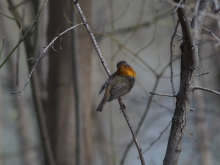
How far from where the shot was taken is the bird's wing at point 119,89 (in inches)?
Answer: 166

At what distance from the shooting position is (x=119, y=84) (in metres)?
4.47

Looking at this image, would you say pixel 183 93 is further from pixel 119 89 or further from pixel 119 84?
pixel 119 84

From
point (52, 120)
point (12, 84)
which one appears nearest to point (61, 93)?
point (52, 120)

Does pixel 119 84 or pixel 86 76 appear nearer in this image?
pixel 119 84

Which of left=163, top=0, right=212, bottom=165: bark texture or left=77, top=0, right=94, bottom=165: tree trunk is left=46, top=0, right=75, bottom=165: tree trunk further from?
left=163, top=0, right=212, bottom=165: bark texture

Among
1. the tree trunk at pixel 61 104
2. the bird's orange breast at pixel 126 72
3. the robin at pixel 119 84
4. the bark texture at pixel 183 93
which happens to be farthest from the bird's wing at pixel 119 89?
the bark texture at pixel 183 93

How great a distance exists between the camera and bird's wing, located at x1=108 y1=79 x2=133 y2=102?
4.21 meters

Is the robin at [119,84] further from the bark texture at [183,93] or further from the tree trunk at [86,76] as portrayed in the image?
the bark texture at [183,93]

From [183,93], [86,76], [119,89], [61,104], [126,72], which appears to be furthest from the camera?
[86,76]

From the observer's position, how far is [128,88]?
14.7 feet

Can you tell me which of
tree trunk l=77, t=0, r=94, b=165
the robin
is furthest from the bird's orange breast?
tree trunk l=77, t=0, r=94, b=165

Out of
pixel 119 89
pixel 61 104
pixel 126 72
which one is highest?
pixel 126 72

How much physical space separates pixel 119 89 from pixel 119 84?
4.7 inches

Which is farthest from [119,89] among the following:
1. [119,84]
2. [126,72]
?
[126,72]
